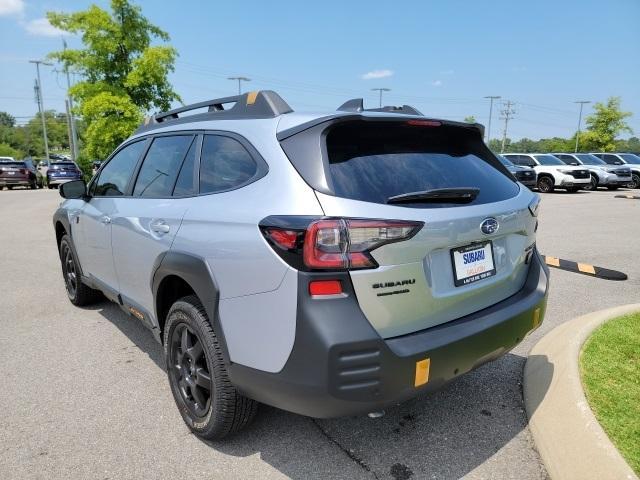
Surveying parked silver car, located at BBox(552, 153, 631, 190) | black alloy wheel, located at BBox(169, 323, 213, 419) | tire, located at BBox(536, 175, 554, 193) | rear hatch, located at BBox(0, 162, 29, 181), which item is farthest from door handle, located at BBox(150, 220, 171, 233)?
rear hatch, located at BBox(0, 162, 29, 181)

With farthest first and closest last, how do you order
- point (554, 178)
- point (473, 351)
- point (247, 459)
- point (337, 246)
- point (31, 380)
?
point (554, 178)
point (31, 380)
point (247, 459)
point (473, 351)
point (337, 246)

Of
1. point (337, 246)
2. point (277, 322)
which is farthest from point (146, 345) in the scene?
point (337, 246)

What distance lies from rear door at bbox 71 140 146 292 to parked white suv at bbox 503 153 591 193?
21.2m

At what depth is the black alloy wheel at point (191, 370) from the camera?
2.66 meters

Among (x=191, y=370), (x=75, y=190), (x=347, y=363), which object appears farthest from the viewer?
(x=75, y=190)

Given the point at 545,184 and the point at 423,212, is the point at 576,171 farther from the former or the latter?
the point at 423,212

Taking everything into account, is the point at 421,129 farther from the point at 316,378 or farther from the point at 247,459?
the point at 247,459

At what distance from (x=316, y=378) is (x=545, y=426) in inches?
60.9

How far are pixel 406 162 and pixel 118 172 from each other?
8.65 feet

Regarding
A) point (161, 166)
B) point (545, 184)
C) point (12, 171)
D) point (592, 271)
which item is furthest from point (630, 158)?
point (12, 171)

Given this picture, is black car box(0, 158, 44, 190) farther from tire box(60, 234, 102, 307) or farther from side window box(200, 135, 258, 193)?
side window box(200, 135, 258, 193)

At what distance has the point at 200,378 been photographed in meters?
2.67

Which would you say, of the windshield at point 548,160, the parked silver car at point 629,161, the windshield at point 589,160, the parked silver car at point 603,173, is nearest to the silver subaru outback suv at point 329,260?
the windshield at point 548,160

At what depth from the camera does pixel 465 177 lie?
2.61 m
